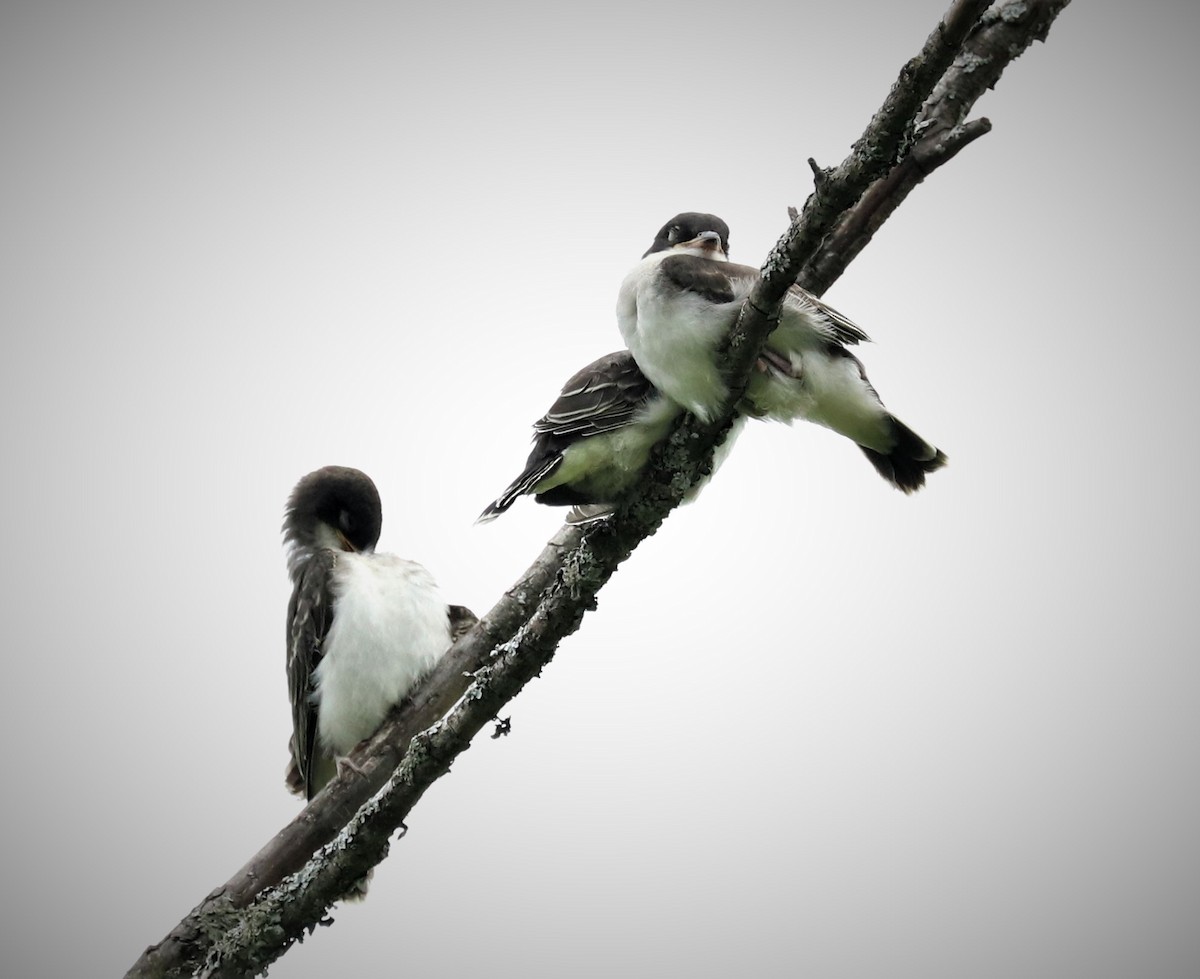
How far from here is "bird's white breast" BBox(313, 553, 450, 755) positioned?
23.3ft

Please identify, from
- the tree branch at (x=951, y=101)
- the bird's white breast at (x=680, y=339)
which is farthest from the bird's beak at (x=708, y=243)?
the bird's white breast at (x=680, y=339)

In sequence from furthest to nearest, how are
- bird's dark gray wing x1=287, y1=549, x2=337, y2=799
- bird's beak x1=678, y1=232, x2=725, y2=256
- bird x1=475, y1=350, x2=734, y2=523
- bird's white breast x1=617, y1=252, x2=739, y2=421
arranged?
bird's dark gray wing x1=287, y1=549, x2=337, y2=799 < bird's beak x1=678, y1=232, x2=725, y2=256 < bird x1=475, y1=350, x2=734, y2=523 < bird's white breast x1=617, y1=252, x2=739, y2=421

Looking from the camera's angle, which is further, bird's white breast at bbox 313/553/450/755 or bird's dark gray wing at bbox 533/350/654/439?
bird's white breast at bbox 313/553/450/755

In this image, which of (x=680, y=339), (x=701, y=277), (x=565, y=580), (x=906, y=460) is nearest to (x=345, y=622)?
(x=565, y=580)

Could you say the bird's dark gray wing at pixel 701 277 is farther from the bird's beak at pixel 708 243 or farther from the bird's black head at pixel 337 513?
the bird's black head at pixel 337 513

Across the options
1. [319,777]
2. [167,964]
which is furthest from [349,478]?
[167,964]

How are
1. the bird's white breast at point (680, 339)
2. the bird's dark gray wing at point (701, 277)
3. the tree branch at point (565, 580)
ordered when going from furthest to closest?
Result: the bird's dark gray wing at point (701, 277)
the bird's white breast at point (680, 339)
the tree branch at point (565, 580)

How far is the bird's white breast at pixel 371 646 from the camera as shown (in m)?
7.11

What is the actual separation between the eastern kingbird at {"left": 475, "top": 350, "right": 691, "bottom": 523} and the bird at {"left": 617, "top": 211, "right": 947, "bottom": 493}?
24 centimetres

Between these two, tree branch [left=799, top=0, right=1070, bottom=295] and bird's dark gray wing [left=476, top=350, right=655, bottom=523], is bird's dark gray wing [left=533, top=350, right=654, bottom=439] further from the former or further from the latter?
tree branch [left=799, top=0, right=1070, bottom=295]

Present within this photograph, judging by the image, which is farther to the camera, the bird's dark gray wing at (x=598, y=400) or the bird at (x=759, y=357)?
the bird's dark gray wing at (x=598, y=400)

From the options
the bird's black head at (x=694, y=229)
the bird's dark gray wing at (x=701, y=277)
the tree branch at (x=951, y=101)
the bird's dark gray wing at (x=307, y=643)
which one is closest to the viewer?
the bird's dark gray wing at (x=701, y=277)

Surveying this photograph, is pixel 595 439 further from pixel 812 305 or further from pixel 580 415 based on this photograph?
pixel 812 305

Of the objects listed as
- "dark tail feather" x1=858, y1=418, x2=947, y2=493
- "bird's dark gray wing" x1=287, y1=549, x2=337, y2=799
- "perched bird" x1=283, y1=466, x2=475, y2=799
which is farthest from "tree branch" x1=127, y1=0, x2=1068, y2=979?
"bird's dark gray wing" x1=287, y1=549, x2=337, y2=799
